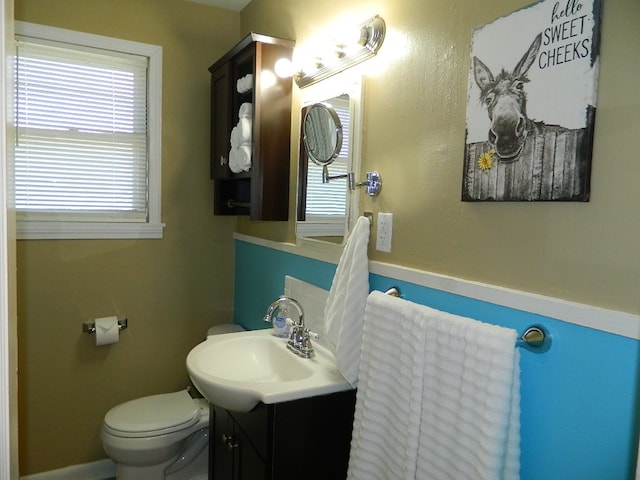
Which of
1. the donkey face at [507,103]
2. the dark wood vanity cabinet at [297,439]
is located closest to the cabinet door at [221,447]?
the dark wood vanity cabinet at [297,439]

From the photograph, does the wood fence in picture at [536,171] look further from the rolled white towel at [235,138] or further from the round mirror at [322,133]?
the rolled white towel at [235,138]

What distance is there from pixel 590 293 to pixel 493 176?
0.34 metres

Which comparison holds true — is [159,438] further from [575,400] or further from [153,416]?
[575,400]

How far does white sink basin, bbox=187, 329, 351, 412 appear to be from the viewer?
1385 mm

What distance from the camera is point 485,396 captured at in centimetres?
98

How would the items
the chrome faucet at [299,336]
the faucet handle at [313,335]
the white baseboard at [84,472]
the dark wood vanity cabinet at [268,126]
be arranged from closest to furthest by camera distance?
the chrome faucet at [299,336] → the faucet handle at [313,335] → the dark wood vanity cabinet at [268,126] → the white baseboard at [84,472]

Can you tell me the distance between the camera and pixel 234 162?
214 cm

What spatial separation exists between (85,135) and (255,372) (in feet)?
4.87

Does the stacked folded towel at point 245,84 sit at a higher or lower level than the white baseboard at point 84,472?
higher

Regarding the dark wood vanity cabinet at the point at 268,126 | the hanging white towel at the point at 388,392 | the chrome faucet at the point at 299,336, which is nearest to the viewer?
the hanging white towel at the point at 388,392

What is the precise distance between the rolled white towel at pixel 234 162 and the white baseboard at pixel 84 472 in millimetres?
1701

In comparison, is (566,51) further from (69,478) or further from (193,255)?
(69,478)

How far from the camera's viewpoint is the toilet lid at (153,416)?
2.01 m

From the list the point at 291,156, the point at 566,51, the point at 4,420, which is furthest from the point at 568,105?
the point at 291,156
